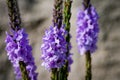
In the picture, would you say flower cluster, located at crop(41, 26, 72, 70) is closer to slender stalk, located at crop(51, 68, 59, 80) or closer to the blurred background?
slender stalk, located at crop(51, 68, 59, 80)

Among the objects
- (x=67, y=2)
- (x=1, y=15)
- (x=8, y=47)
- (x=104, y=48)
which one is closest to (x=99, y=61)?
(x=104, y=48)

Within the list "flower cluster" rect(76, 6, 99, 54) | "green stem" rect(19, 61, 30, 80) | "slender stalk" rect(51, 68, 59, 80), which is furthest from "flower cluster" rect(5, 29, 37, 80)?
"flower cluster" rect(76, 6, 99, 54)

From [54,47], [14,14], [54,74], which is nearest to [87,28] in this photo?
[54,47]

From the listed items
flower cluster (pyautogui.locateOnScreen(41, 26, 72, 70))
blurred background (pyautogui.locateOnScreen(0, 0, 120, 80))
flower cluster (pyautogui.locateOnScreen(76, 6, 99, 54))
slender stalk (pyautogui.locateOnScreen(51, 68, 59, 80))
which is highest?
blurred background (pyautogui.locateOnScreen(0, 0, 120, 80))

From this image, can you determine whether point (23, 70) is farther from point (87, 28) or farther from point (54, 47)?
point (87, 28)

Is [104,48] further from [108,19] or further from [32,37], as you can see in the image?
[32,37]

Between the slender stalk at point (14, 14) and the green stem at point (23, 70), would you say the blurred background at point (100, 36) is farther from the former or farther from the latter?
the slender stalk at point (14, 14)

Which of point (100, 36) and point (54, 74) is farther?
point (100, 36)

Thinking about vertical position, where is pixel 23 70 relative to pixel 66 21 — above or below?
below

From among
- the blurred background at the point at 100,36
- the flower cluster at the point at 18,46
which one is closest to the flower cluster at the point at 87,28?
the flower cluster at the point at 18,46
